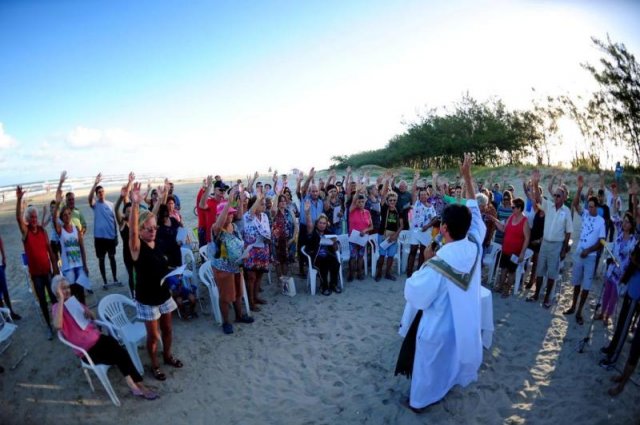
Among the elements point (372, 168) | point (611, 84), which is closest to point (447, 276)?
point (611, 84)

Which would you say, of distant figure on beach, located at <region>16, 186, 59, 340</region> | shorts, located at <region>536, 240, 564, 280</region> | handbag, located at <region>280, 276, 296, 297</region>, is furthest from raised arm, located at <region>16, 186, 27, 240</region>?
shorts, located at <region>536, 240, 564, 280</region>

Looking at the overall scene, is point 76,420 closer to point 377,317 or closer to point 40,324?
point 40,324

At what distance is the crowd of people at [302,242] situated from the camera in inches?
170

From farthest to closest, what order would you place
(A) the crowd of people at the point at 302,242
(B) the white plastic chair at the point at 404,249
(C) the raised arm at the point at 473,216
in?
1. (B) the white plastic chair at the point at 404,249
2. (A) the crowd of people at the point at 302,242
3. (C) the raised arm at the point at 473,216

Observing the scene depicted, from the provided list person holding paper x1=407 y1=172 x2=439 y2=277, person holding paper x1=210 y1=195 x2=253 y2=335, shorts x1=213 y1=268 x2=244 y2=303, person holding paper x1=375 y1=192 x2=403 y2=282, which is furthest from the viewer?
person holding paper x1=375 y1=192 x2=403 y2=282

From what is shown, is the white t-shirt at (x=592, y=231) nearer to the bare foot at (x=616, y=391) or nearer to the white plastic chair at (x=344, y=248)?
the bare foot at (x=616, y=391)

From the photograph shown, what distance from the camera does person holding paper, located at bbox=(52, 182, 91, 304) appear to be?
5.96m

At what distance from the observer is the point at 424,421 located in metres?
3.75

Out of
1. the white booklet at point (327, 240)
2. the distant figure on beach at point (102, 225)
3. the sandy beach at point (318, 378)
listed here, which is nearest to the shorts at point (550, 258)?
the sandy beach at point (318, 378)

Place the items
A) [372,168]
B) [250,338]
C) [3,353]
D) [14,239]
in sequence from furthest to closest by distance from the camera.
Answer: [372,168], [14,239], [250,338], [3,353]

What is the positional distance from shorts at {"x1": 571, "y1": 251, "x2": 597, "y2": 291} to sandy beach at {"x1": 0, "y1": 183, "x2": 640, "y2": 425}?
2.04 feet

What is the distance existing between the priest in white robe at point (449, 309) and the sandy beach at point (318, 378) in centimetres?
50

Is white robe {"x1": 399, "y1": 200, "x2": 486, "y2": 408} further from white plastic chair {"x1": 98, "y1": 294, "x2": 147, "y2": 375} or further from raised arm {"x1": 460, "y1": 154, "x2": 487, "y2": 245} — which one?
white plastic chair {"x1": 98, "y1": 294, "x2": 147, "y2": 375}

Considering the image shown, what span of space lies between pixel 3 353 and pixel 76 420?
2.31m
